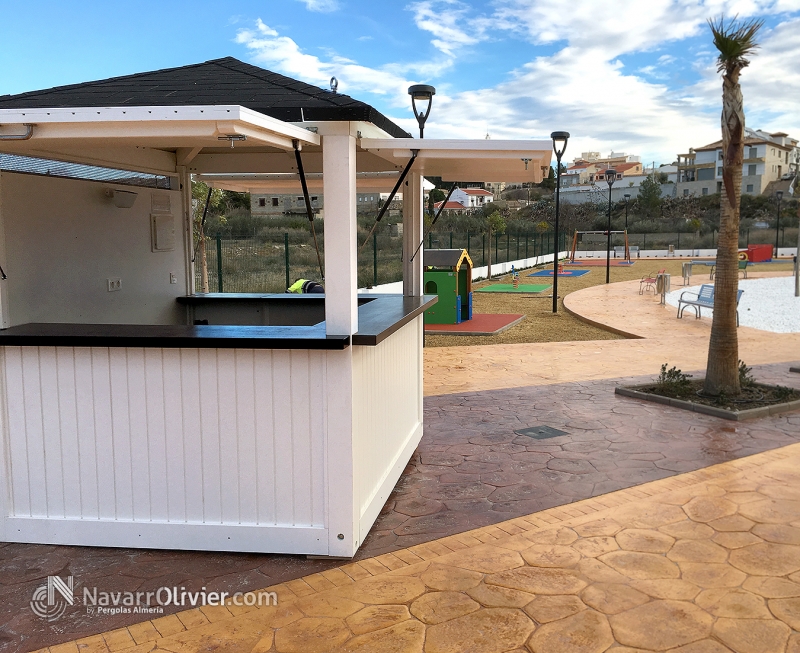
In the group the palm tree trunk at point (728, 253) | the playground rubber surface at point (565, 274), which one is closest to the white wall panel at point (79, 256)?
the palm tree trunk at point (728, 253)

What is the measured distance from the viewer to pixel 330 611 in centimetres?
344

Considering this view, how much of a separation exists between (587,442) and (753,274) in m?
26.4

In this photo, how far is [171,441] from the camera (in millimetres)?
4090

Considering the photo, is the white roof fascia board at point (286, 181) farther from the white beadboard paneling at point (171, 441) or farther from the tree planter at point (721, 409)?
the tree planter at point (721, 409)

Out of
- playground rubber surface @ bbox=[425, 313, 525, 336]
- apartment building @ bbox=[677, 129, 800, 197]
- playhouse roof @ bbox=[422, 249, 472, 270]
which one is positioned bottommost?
playground rubber surface @ bbox=[425, 313, 525, 336]

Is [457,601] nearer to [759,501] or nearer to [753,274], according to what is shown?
[759,501]

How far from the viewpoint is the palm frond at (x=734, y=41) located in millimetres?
7164

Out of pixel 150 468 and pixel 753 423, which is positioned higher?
pixel 150 468

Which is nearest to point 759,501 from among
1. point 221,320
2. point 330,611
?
point 330,611

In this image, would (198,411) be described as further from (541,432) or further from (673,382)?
(673,382)

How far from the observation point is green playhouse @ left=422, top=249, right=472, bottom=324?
1452 centimetres

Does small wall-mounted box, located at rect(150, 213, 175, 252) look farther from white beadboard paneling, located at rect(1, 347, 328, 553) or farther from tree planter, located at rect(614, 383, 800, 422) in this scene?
tree planter, located at rect(614, 383, 800, 422)

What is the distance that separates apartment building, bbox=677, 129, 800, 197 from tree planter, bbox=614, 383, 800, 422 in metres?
83.3
